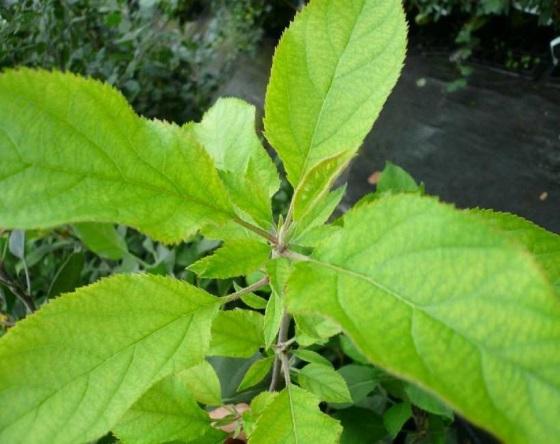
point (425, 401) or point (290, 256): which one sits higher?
point (290, 256)

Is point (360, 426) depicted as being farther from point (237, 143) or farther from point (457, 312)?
point (457, 312)

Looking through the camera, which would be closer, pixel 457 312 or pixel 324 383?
pixel 457 312

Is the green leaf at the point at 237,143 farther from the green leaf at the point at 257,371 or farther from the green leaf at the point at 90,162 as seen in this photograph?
the green leaf at the point at 257,371

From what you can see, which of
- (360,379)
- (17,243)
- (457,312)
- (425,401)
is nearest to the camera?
(457,312)

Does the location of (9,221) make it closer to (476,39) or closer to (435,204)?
(435,204)

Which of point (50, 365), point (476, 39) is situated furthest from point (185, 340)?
point (476, 39)

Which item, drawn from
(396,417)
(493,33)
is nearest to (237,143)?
(396,417)

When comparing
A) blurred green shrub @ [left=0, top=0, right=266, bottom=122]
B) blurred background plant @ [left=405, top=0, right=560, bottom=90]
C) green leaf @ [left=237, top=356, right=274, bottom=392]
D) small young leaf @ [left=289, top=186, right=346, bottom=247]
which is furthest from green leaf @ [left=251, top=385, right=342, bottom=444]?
blurred background plant @ [left=405, top=0, right=560, bottom=90]
